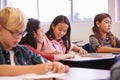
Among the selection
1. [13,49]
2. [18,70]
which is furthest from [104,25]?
[18,70]

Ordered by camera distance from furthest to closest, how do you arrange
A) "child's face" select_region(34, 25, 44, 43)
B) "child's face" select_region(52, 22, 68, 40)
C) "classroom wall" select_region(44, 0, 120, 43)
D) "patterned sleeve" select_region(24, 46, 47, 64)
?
"classroom wall" select_region(44, 0, 120, 43)
"child's face" select_region(52, 22, 68, 40)
"child's face" select_region(34, 25, 44, 43)
"patterned sleeve" select_region(24, 46, 47, 64)

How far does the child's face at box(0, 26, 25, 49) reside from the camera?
120 cm

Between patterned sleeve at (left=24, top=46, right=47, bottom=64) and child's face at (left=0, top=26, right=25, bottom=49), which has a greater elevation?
child's face at (left=0, top=26, right=25, bottom=49)

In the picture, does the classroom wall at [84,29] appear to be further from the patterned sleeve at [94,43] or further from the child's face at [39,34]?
the child's face at [39,34]

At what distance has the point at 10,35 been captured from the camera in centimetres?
122

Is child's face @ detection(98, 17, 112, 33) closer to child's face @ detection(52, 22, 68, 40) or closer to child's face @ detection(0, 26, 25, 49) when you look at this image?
child's face @ detection(52, 22, 68, 40)

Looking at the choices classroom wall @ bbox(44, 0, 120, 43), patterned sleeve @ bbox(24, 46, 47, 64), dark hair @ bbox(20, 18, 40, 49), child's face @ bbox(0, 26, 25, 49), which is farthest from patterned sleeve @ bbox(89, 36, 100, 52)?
child's face @ bbox(0, 26, 25, 49)

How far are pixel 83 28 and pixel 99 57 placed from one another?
A: 2.39 metres

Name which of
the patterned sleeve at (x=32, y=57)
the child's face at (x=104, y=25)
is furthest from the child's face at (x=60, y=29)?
the patterned sleeve at (x=32, y=57)

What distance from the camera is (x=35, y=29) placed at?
238 cm

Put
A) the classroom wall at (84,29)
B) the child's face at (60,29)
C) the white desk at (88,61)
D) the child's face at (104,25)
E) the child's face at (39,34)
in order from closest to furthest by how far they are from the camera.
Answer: the white desk at (88,61) → the child's face at (39,34) → the child's face at (60,29) → the child's face at (104,25) → the classroom wall at (84,29)

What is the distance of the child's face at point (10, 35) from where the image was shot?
47.4 inches

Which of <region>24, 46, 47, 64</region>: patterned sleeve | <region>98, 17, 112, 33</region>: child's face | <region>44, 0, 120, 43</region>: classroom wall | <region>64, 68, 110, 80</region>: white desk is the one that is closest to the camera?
<region>64, 68, 110, 80</region>: white desk

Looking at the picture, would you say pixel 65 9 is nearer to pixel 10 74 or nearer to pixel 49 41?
pixel 49 41
